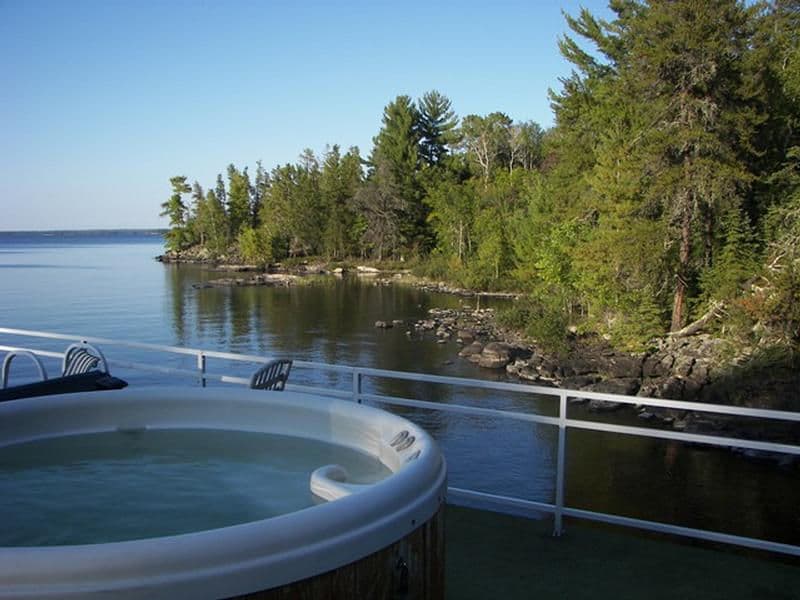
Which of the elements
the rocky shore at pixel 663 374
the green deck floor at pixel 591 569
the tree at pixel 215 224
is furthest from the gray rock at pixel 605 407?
the tree at pixel 215 224

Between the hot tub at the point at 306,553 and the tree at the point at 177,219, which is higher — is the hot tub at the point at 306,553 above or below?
below

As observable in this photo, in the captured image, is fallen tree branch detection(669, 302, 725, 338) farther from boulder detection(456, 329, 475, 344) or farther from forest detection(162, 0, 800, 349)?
boulder detection(456, 329, 475, 344)

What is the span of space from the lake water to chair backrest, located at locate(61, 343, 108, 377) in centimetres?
597

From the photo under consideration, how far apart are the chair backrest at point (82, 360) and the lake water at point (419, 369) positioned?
5.97 m

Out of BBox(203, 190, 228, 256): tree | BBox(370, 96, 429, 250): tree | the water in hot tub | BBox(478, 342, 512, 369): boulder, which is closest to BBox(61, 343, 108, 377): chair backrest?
the water in hot tub

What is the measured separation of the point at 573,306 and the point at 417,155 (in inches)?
863

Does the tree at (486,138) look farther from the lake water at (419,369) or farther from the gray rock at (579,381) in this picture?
the gray rock at (579,381)

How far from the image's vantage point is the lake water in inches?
364

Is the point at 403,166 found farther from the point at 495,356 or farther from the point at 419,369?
the point at 419,369

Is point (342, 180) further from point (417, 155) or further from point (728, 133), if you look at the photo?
point (728, 133)

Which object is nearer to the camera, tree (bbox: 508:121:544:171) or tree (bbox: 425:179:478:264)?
tree (bbox: 425:179:478:264)

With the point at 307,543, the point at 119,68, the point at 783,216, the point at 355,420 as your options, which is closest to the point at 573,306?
the point at 783,216

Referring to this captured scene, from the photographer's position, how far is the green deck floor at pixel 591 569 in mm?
2697

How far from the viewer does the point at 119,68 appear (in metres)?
23.0
